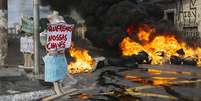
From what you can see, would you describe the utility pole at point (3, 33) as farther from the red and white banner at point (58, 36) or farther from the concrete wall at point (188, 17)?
the concrete wall at point (188, 17)

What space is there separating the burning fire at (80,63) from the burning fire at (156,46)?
3.49m

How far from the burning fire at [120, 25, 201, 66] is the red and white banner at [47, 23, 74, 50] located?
29.6 ft

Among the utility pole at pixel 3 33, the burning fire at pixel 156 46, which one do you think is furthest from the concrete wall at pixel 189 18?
the utility pole at pixel 3 33

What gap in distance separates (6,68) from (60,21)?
17.5 ft

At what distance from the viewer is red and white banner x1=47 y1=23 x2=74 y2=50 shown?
977cm

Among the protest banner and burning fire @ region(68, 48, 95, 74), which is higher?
the protest banner

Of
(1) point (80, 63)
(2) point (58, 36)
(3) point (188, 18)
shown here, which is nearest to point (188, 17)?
(3) point (188, 18)

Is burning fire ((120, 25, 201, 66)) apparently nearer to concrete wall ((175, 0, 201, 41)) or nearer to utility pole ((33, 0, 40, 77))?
concrete wall ((175, 0, 201, 41))

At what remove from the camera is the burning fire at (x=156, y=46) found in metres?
19.5

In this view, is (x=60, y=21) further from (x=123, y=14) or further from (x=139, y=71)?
(x=123, y=14)

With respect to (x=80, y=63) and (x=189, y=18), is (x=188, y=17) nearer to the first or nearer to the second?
(x=189, y=18)

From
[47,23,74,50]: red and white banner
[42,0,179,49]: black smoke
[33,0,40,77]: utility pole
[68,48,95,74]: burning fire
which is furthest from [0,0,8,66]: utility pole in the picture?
[42,0,179,49]: black smoke

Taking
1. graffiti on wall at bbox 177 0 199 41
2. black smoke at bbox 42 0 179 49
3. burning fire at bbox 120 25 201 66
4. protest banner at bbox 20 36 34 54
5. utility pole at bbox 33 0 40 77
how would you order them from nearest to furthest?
utility pole at bbox 33 0 40 77 < protest banner at bbox 20 36 34 54 < burning fire at bbox 120 25 201 66 < graffiti on wall at bbox 177 0 199 41 < black smoke at bbox 42 0 179 49

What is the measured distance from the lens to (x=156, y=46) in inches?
833
